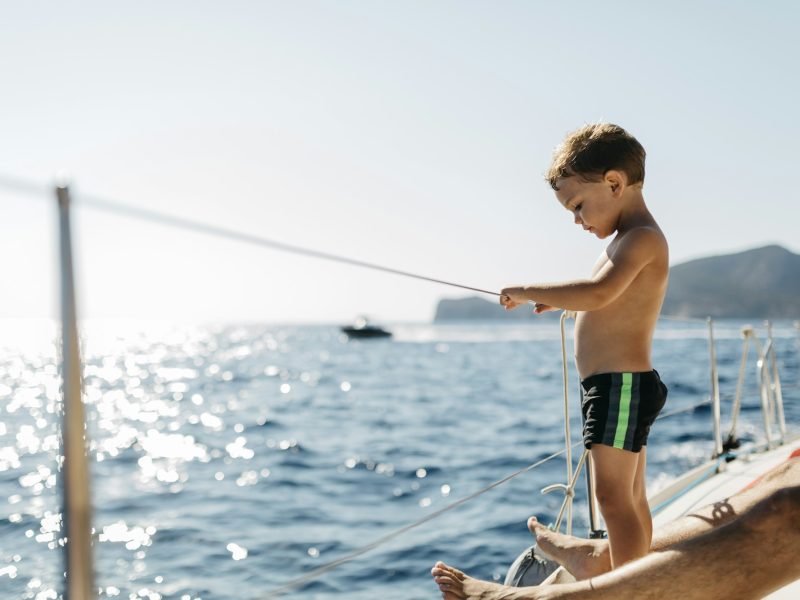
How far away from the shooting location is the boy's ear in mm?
1535

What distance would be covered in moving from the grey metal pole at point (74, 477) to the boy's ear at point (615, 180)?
116 cm

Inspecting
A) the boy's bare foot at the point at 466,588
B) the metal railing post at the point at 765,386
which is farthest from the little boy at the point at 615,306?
the metal railing post at the point at 765,386

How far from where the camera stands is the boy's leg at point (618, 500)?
57.9 inches

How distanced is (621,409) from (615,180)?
48cm

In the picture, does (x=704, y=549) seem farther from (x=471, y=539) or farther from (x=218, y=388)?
(x=218, y=388)

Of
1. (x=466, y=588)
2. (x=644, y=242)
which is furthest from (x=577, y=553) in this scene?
(x=644, y=242)

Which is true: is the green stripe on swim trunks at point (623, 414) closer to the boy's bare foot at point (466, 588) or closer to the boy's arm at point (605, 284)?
the boy's arm at point (605, 284)

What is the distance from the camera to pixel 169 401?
53.6ft

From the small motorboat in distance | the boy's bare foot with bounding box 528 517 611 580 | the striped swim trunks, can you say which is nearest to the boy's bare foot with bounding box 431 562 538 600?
the boy's bare foot with bounding box 528 517 611 580

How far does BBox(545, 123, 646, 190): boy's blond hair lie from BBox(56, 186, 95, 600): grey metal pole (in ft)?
3.70

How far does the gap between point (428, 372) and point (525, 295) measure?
19.8 meters

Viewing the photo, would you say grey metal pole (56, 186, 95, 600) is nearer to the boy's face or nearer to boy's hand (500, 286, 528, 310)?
boy's hand (500, 286, 528, 310)

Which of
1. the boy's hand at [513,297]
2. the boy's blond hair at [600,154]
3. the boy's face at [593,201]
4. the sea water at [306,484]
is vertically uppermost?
the boy's blond hair at [600,154]

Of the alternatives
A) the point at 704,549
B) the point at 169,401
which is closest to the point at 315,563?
the point at 704,549
